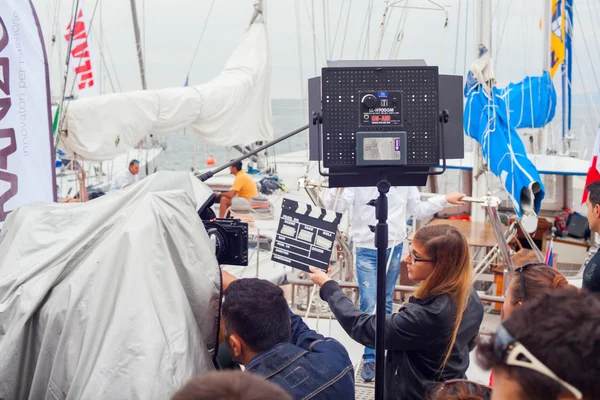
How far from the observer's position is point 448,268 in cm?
255

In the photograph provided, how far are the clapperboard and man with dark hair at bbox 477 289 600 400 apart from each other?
1.69m

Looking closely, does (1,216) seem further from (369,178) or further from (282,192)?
(282,192)

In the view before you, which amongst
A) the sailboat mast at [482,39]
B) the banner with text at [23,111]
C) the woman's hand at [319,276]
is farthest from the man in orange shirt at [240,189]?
the woman's hand at [319,276]

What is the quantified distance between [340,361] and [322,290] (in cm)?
56

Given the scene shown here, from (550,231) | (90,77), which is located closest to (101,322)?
(550,231)

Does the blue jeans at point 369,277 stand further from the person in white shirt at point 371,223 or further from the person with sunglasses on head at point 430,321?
the person with sunglasses on head at point 430,321

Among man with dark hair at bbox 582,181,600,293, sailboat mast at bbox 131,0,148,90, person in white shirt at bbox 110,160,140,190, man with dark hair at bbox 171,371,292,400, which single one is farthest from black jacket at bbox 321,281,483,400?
person in white shirt at bbox 110,160,140,190

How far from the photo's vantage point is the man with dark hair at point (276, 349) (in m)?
2.07

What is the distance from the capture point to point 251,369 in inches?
81.7

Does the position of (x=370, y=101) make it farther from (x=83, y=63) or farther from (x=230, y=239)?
(x=83, y=63)

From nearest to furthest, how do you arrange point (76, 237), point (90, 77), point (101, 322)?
1. point (101, 322)
2. point (76, 237)
3. point (90, 77)

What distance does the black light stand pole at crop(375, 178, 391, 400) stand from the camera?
8.09 feet

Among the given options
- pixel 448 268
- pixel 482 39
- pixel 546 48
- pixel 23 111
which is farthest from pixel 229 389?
pixel 546 48

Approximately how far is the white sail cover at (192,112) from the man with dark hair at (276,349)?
4374 millimetres
